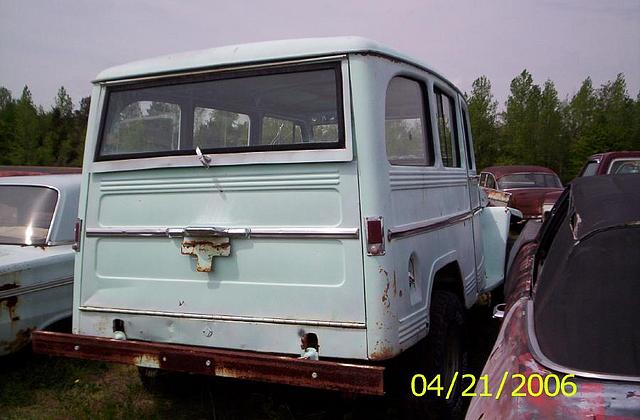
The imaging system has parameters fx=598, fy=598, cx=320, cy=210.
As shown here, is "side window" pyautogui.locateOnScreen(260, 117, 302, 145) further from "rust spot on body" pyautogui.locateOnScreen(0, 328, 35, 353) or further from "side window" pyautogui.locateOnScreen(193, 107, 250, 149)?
"rust spot on body" pyautogui.locateOnScreen(0, 328, 35, 353)

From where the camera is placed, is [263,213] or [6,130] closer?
[263,213]

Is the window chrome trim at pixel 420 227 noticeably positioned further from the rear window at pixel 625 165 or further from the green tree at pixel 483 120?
the green tree at pixel 483 120

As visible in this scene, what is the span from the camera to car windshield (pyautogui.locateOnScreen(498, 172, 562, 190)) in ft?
53.6

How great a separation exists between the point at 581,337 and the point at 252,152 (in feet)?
6.93

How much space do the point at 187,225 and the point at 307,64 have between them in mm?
1200

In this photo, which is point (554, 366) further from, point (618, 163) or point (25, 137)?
point (25, 137)

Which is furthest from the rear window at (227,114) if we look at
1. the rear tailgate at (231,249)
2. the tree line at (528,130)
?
the tree line at (528,130)

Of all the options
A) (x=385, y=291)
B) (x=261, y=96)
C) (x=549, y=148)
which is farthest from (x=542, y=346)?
(x=549, y=148)

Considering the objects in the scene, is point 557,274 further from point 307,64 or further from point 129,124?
point 129,124

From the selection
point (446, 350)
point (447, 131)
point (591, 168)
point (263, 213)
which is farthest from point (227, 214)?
point (591, 168)

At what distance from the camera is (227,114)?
3.79m

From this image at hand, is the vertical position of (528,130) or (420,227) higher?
(528,130)

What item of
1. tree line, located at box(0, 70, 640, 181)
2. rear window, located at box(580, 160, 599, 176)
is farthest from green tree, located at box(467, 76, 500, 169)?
rear window, located at box(580, 160, 599, 176)

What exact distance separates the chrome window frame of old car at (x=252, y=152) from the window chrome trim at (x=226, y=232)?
1.27 ft
